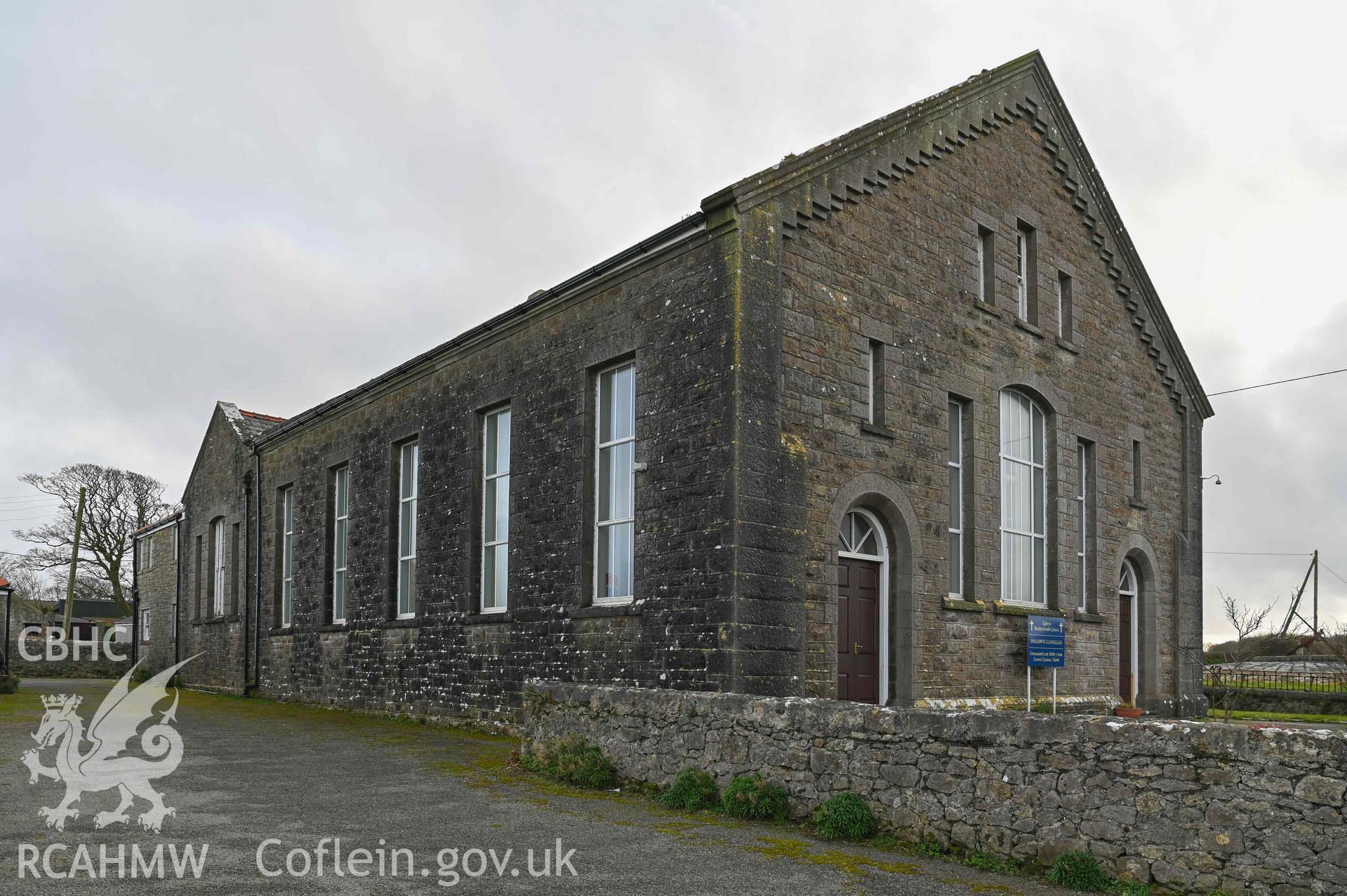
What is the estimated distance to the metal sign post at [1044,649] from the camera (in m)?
15.3

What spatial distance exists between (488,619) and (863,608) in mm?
5565

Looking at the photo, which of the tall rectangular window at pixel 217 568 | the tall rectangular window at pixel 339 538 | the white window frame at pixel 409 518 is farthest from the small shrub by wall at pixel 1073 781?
the tall rectangular window at pixel 217 568

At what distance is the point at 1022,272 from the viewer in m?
17.0

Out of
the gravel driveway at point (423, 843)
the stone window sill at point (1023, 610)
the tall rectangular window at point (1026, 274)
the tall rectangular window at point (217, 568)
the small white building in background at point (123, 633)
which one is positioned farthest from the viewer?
the small white building in background at point (123, 633)

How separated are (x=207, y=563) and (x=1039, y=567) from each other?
2144 centimetres

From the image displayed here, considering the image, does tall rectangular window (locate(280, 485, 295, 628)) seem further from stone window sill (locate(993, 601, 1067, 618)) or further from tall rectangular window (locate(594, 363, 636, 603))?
stone window sill (locate(993, 601, 1067, 618))

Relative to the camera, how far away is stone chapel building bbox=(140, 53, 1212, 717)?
1218 centimetres

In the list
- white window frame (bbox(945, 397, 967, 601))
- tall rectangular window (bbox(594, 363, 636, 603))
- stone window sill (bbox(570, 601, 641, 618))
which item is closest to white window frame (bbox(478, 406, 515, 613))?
tall rectangular window (bbox(594, 363, 636, 603))

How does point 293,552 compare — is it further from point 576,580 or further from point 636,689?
point 636,689

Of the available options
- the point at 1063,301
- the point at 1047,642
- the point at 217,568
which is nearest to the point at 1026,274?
the point at 1063,301

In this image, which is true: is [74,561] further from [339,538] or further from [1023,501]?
[1023,501]

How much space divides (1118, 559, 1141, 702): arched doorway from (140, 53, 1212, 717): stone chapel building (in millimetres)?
50

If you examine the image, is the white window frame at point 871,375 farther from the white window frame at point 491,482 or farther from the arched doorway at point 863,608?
the white window frame at point 491,482

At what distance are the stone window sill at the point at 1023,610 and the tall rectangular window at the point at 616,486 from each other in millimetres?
5237
